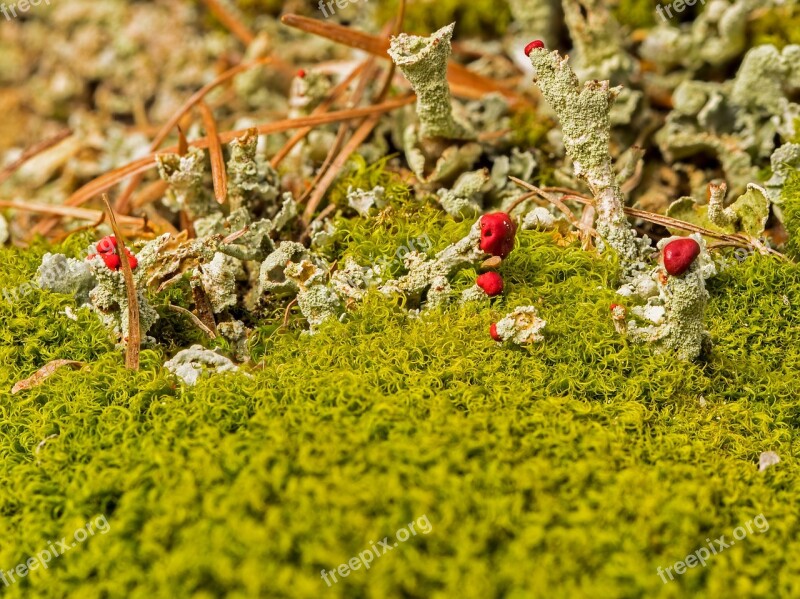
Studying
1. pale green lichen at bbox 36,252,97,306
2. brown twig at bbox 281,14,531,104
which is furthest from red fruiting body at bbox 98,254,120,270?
brown twig at bbox 281,14,531,104

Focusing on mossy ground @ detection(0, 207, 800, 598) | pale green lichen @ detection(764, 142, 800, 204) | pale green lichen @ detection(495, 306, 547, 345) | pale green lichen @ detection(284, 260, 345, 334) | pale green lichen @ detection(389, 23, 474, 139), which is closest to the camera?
mossy ground @ detection(0, 207, 800, 598)

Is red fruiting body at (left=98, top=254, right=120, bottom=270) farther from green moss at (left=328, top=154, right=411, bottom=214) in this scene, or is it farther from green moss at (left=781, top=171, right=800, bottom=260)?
green moss at (left=781, top=171, right=800, bottom=260)

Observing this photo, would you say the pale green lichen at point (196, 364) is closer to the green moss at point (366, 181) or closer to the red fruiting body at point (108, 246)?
the red fruiting body at point (108, 246)

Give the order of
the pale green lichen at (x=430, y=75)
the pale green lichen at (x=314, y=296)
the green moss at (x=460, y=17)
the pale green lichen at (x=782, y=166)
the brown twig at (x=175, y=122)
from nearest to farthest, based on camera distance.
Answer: the pale green lichen at (x=314, y=296) < the pale green lichen at (x=430, y=75) < the pale green lichen at (x=782, y=166) < the brown twig at (x=175, y=122) < the green moss at (x=460, y=17)

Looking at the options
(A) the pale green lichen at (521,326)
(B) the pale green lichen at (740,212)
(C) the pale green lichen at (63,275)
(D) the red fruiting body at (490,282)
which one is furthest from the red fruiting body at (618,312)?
(C) the pale green lichen at (63,275)

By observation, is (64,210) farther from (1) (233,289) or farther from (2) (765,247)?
(2) (765,247)

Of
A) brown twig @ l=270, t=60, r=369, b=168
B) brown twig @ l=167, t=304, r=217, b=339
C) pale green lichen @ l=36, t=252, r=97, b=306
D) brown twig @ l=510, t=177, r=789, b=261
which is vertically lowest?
brown twig @ l=510, t=177, r=789, b=261

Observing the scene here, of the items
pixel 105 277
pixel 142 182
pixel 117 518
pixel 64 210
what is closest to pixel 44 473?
pixel 117 518
